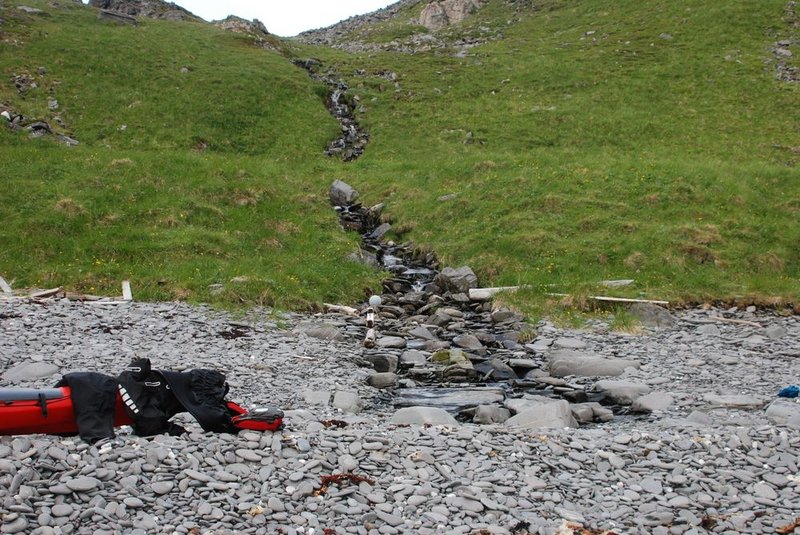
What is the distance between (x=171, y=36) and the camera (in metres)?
67.6

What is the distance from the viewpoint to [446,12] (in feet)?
320

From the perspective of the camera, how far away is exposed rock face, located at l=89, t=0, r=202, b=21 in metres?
80.2

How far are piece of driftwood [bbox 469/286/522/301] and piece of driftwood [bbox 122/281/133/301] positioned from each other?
12.9 m

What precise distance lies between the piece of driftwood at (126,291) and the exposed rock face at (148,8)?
67.6m

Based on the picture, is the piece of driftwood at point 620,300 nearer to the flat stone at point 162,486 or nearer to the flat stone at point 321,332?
the flat stone at point 321,332

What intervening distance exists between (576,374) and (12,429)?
1398cm

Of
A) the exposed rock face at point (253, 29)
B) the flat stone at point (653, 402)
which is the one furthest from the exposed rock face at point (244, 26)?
the flat stone at point (653, 402)

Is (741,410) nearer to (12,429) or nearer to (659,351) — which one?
(659,351)

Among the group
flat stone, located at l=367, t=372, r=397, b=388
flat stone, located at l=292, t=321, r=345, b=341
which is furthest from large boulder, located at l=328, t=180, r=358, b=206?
flat stone, located at l=367, t=372, r=397, b=388

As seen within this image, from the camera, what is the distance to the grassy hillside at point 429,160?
26.0 m

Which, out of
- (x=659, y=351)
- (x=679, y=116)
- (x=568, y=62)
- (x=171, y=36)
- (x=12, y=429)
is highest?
(x=171, y=36)

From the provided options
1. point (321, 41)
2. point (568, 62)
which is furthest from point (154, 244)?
point (321, 41)

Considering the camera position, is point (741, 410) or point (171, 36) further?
point (171, 36)

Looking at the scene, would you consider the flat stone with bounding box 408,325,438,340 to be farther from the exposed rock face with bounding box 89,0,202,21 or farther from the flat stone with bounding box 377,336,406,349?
the exposed rock face with bounding box 89,0,202,21
